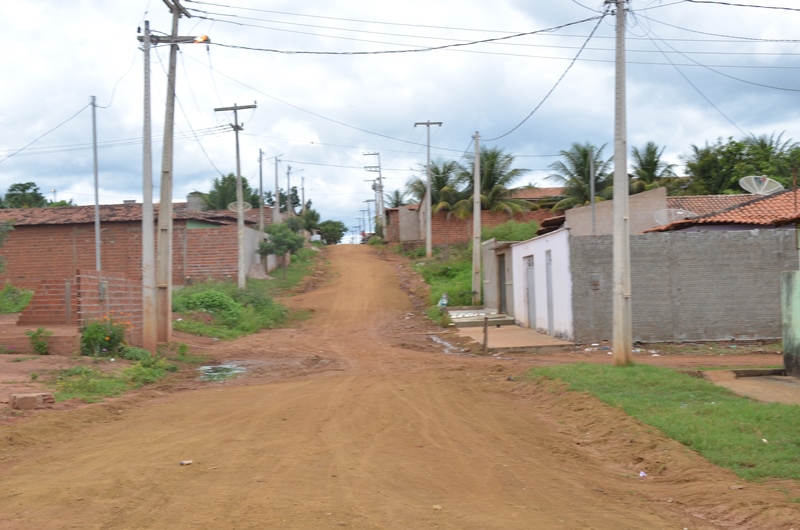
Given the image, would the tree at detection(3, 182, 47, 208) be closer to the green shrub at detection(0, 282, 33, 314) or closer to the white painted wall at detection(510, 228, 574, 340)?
the green shrub at detection(0, 282, 33, 314)

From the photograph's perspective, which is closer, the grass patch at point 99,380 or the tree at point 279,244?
the grass patch at point 99,380

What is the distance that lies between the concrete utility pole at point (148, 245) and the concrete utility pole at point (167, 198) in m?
0.83

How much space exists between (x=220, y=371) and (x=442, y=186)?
36805 mm

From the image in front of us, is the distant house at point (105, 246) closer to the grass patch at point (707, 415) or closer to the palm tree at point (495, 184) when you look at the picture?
the palm tree at point (495, 184)

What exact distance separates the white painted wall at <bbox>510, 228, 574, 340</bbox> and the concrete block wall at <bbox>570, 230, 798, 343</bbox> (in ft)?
1.60

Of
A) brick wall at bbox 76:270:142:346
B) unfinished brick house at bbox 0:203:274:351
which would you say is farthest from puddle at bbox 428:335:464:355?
unfinished brick house at bbox 0:203:274:351

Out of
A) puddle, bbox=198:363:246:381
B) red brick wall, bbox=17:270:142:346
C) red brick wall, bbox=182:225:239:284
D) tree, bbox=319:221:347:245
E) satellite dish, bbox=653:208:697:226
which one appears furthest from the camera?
tree, bbox=319:221:347:245

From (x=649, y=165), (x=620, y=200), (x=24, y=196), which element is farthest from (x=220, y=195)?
(x=620, y=200)

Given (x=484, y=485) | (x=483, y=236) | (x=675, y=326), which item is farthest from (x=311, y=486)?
(x=483, y=236)

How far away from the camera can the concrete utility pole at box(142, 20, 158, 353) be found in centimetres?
1717

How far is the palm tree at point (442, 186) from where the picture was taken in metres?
49.2

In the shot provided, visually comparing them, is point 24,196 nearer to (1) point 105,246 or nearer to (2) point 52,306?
(1) point 105,246

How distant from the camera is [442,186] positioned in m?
51.9

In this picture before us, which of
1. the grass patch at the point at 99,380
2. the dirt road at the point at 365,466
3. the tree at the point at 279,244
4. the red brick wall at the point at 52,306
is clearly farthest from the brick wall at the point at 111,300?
the tree at the point at 279,244
